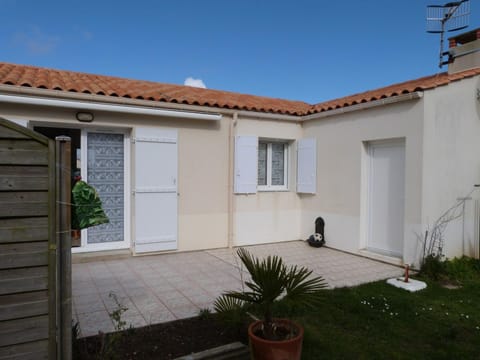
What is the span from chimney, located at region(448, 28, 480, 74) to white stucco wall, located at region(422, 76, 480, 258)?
0.81 m

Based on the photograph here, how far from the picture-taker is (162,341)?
348cm

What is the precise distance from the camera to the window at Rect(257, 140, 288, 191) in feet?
30.2

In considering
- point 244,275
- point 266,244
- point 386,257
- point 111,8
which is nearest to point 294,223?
point 266,244

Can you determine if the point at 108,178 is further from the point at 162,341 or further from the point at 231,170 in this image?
the point at 162,341

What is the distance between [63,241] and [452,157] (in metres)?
7.42

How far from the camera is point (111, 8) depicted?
10.2 metres

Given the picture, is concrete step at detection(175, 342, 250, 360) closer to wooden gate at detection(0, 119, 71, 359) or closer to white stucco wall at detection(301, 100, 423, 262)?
wooden gate at detection(0, 119, 71, 359)

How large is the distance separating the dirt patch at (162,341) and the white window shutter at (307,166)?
5701 millimetres

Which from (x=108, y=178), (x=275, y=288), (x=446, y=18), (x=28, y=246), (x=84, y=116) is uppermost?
(x=446, y=18)

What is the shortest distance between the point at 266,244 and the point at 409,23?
846 cm

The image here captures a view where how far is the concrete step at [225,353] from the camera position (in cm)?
299

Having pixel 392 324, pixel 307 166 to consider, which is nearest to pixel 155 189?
pixel 307 166

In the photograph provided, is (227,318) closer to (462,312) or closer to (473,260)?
(462,312)

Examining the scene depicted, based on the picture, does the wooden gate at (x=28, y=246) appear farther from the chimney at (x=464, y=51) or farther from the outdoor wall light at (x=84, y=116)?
the chimney at (x=464, y=51)
